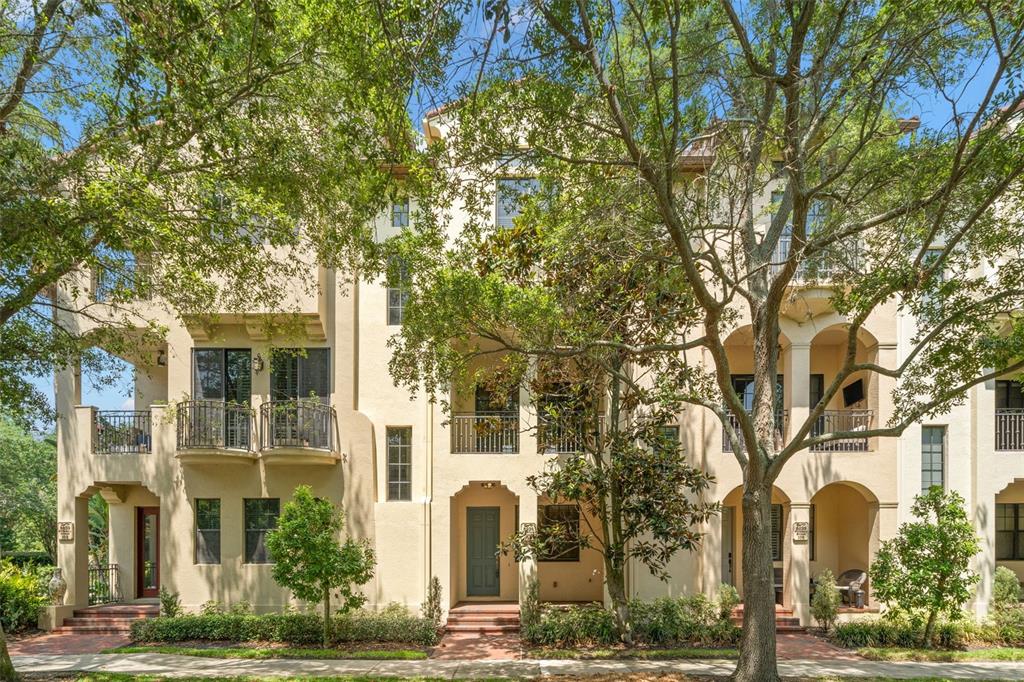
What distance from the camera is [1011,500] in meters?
16.6

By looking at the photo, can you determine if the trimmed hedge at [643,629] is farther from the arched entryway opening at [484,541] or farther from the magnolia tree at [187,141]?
the magnolia tree at [187,141]

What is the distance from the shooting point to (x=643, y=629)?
43.3 feet

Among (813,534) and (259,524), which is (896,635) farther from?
(259,524)

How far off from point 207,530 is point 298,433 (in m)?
3.53

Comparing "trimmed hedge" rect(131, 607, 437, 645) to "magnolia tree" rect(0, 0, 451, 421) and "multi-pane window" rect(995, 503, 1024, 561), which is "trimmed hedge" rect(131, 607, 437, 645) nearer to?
"magnolia tree" rect(0, 0, 451, 421)

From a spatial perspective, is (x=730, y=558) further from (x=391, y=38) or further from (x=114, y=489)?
(x=114, y=489)

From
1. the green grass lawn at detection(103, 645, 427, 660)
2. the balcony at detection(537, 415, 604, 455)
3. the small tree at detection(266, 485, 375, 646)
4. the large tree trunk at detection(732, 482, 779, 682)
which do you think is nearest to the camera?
the large tree trunk at detection(732, 482, 779, 682)

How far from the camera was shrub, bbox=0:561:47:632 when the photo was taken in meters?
14.2

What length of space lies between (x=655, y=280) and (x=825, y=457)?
6.88 meters

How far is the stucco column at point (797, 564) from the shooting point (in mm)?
14383

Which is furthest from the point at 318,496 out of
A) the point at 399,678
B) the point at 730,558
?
the point at 730,558

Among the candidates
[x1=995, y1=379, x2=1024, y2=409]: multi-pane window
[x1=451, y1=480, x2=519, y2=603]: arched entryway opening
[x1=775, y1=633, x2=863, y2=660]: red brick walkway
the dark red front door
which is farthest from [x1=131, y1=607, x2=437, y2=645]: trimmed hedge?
[x1=995, y1=379, x2=1024, y2=409]: multi-pane window

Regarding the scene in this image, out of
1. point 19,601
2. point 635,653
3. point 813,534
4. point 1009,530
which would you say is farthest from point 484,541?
point 1009,530

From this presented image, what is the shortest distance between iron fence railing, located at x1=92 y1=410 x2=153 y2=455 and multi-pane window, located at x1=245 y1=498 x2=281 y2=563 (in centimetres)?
295
